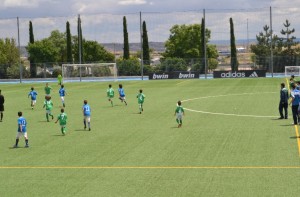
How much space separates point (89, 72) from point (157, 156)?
62856 millimetres

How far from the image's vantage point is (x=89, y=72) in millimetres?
81500

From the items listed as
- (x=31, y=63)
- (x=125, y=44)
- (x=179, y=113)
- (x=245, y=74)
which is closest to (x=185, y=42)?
(x=125, y=44)

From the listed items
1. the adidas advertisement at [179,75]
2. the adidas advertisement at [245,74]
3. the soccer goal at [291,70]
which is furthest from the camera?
the soccer goal at [291,70]

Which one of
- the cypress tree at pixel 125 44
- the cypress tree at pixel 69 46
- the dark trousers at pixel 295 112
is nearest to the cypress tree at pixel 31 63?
the cypress tree at pixel 69 46

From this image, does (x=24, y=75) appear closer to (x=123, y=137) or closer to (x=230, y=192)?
(x=123, y=137)

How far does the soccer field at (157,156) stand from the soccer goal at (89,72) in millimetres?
46808

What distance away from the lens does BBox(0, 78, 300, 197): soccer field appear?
1534 centimetres

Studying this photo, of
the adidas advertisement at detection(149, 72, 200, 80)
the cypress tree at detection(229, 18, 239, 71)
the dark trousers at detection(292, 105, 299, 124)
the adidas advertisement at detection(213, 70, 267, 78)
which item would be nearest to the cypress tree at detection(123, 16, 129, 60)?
the cypress tree at detection(229, 18, 239, 71)

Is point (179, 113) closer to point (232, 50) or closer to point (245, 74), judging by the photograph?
point (245, 74)

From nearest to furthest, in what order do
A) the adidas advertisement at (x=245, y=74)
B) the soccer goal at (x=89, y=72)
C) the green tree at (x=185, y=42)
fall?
the adidas advertisement at (x=245, y=74) → the soccer goal at (x=89, y=72) → the green tree at (x=185, y=42)

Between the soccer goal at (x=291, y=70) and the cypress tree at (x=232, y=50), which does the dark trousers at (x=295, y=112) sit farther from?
the cypress tree at (x=232, y=50)

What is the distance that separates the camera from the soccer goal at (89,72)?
263 ft

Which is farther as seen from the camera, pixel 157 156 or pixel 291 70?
pixel 291 70

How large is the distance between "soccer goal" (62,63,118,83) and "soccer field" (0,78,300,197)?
4681cm
